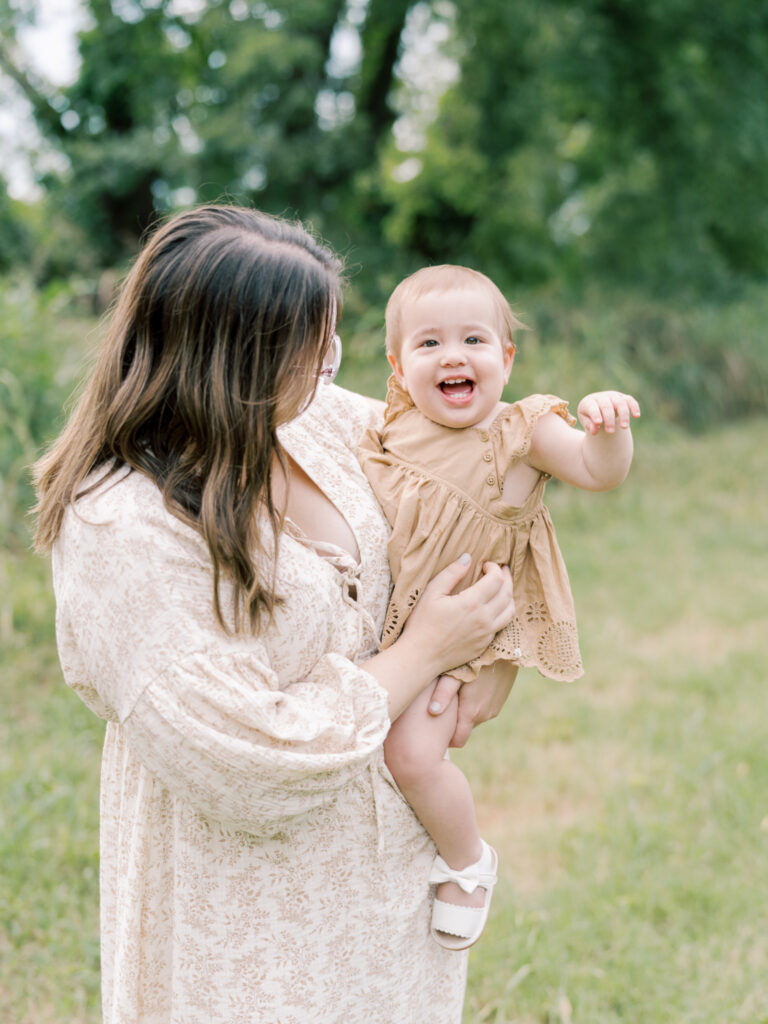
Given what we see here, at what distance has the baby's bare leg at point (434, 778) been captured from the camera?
5.26 feet

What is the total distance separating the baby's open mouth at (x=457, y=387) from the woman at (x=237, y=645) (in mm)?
230

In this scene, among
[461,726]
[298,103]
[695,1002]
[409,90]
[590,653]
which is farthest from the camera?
Result: [409,90]

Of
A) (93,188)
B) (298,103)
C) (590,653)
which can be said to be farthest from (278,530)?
(93,188)

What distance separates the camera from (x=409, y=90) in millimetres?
11648

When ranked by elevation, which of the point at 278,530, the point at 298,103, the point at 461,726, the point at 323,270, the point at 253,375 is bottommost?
the point at 298,103

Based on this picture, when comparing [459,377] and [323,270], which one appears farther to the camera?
[459,377]

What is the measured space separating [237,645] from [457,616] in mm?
419

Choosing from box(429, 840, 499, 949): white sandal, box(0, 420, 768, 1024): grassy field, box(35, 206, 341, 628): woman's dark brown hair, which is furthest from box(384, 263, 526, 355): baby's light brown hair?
box(0, 420, 768, 1024): grassy field

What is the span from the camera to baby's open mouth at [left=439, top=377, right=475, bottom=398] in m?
1.75

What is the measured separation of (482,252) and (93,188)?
4336 mm

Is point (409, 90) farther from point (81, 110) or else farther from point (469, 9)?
point (81, 110)

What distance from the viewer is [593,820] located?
343 centimetres

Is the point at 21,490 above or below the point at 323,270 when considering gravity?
below

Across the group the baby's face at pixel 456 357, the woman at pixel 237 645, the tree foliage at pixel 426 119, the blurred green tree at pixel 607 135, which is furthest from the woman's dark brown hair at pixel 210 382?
the blurred green tree at pixel 607 135
